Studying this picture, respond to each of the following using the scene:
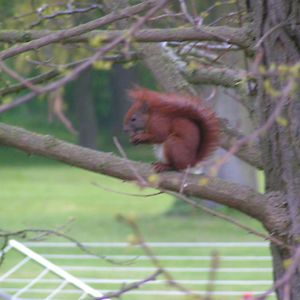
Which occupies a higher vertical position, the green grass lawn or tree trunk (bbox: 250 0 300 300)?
tree trunk (bbox: 250 0 300 300)

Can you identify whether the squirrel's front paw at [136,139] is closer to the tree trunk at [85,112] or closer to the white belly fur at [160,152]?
the white belly fur at [160,152]

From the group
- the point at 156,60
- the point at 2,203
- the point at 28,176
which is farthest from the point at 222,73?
the point at 28,176

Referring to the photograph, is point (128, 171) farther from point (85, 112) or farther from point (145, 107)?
point (85, 112)

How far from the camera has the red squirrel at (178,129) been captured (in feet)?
9.92

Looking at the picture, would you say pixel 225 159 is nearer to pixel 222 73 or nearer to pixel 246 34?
pixel 246 34

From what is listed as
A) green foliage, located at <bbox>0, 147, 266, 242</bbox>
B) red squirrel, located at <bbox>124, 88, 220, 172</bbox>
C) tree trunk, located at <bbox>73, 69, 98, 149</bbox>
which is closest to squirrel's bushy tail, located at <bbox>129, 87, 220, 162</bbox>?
red squirrel, located at <bbox>124, 88, 220, 172</bbox>

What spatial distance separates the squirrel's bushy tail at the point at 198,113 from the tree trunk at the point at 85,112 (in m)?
20.6

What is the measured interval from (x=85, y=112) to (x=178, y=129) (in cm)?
2198

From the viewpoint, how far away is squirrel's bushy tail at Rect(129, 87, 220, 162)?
9.90ft

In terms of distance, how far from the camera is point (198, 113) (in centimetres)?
304

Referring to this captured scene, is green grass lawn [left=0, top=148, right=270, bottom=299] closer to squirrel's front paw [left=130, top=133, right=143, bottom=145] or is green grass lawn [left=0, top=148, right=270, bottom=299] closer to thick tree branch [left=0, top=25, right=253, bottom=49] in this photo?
squirrel's front paw [left=130, top=133, right=143, bottom=145]

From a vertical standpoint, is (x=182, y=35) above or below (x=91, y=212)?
above

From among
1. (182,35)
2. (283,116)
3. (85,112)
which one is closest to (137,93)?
(182,35)

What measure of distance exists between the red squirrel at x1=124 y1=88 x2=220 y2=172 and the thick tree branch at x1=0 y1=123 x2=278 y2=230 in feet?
1.41
